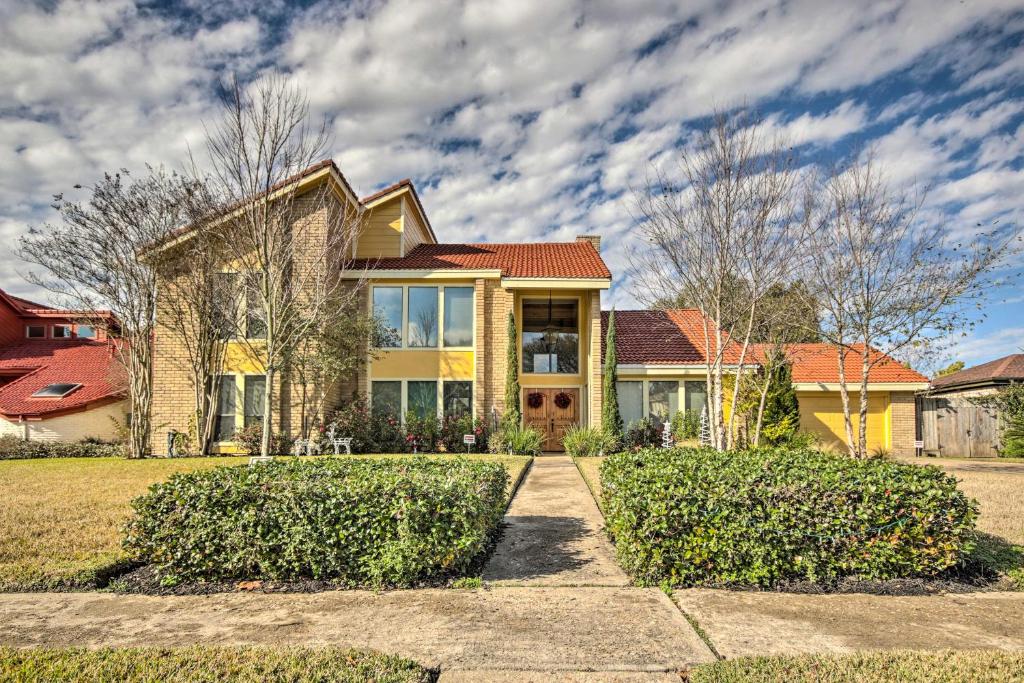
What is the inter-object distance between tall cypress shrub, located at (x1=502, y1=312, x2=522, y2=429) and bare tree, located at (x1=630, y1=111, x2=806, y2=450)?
6.50 metres

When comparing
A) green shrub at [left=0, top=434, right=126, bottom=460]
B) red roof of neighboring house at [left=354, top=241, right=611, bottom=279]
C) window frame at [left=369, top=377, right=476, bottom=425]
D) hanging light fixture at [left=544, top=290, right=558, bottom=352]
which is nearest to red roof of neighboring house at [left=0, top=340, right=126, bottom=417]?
green shrub at [left=0, top=434, right=126, bottom=460]

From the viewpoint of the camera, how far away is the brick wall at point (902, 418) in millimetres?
19438

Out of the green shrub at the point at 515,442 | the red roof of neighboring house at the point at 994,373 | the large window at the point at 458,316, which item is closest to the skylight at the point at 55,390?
the large window at the point at 458,316

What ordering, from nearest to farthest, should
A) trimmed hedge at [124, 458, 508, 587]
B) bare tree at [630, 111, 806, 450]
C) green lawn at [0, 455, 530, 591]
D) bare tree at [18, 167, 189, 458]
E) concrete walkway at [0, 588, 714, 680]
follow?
concrete walkway at [0, 588, 714, 680]
trimmed hedge at [124, 458, 508, 587]
green lawn at [0, 455, 530, 591]
bare tree at [630, 111, 806, 450]
bare tree at [18, 167, 189, 458]

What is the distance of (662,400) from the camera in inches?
741

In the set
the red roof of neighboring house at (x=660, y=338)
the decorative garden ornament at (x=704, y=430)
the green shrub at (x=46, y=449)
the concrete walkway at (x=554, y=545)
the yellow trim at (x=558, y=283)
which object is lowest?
the green shrub at (x=46, y=449)

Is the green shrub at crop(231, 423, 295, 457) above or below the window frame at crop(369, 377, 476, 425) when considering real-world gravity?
below

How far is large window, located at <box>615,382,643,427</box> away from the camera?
61.6ft

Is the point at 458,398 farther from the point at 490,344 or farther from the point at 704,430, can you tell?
the point at 704,430

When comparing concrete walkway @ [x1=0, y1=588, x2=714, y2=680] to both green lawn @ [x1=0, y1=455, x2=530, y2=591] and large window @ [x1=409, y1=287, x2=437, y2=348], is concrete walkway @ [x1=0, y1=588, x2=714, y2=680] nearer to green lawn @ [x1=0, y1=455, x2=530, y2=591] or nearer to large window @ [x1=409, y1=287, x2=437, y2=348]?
green lawn @ [x1=0, y1=455, x2=530, y2=591]

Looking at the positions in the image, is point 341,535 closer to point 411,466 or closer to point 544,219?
point 411,466

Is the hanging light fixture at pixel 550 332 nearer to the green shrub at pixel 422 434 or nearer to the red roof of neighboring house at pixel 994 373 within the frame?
the green shrub at pixel 422 434

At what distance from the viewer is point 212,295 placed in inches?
640

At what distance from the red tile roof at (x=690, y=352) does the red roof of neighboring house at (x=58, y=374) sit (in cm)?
1633
